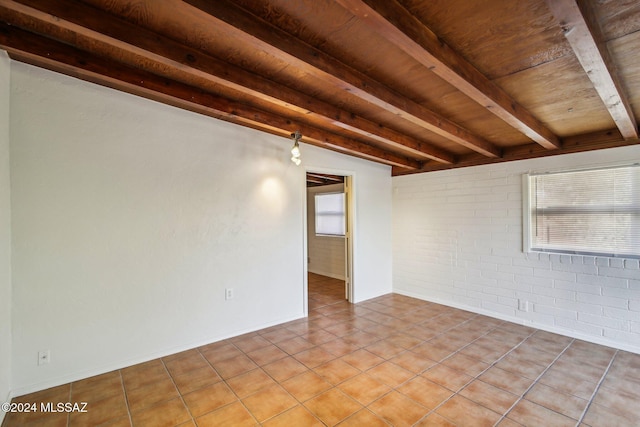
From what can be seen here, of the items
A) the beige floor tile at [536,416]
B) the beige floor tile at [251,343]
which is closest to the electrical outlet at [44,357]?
the beige floor tile at [251,343]

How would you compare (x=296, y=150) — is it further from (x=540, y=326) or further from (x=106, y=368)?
(x=540, y=326)

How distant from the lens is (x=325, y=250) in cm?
689

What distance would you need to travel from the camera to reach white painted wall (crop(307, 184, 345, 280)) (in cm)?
652

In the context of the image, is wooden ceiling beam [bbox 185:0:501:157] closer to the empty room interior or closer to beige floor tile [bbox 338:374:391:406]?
the empty room interior

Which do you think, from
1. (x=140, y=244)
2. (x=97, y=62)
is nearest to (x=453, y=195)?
(x=140, y=244)

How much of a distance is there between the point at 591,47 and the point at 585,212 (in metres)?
2.52

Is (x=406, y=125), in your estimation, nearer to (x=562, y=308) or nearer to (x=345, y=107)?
(x=345, y=107)

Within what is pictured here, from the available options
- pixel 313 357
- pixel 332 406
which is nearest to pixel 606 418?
pixel 332 406

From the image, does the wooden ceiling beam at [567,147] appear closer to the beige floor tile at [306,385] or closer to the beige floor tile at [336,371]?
the beige floor tile at [336,371]

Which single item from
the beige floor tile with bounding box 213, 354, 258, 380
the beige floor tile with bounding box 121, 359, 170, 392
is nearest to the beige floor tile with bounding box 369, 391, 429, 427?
the beige floor tile with bounding box 213, 354, 258, 380

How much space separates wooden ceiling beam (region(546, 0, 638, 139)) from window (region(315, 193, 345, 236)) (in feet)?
15.0

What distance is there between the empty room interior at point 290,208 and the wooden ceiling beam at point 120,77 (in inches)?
0.7

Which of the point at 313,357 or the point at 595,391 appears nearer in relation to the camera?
the point at 595,391

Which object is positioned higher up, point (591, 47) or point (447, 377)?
point (591, 47)
